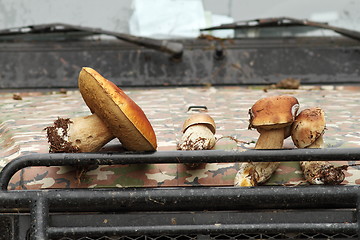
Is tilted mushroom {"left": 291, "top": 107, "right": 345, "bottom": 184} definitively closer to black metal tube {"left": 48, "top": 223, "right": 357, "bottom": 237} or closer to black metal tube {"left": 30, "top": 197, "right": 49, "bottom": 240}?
black metal tube {"left": 48, "top": 223, "right": 357, "bottom": 237}

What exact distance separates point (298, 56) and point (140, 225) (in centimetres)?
172

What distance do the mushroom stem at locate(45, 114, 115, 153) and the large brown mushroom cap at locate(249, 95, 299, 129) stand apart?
0.40 metres

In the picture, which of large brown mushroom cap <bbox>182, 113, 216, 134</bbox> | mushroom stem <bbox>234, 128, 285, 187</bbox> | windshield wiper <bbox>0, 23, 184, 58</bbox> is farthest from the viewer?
windshield wiper <bbox>0, 23, 184, 58</bbox>

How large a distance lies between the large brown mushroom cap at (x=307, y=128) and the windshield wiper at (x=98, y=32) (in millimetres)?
1351

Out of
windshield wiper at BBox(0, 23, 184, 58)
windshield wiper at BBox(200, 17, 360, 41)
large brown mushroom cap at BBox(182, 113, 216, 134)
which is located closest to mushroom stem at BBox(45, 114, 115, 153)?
large brown mushroom cap at BBox(182, 113, 216, 134)

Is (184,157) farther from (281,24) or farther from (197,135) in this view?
(281,24)

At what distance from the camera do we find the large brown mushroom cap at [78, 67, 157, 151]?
1.55 metres

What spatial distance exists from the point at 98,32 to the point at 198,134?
1.40 metres

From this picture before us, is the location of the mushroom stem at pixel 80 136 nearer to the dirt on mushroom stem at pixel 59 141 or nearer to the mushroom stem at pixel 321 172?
the dirt on mushroom stem at pixel 59 141

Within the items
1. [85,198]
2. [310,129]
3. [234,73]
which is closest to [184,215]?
[85,198]

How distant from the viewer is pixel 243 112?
216 cm

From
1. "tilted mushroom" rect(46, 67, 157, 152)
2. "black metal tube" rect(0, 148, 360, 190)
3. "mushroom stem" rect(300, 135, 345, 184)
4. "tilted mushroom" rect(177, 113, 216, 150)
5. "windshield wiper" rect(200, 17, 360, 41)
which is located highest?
"windshield wiper" rect(200, 17, 360, 41)

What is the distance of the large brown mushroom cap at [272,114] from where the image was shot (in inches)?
63.2

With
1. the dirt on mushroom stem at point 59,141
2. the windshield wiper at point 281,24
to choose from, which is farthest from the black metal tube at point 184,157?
the windshield wiper at point 281,24
